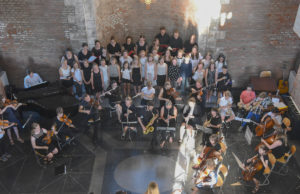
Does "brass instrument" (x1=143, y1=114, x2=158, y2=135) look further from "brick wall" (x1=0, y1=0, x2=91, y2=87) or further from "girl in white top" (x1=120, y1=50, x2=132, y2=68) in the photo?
"brick wall" (x1=0, y1=0, x2=91, y2=87)

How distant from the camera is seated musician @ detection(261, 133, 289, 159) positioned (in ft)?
23.2

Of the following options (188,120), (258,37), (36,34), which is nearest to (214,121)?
(188,120)

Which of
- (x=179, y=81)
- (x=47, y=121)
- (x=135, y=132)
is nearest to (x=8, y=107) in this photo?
(x=47, y=121)

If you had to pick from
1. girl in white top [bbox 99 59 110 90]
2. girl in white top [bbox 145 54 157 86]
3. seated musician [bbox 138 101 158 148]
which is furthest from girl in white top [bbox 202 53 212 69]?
girl in white top [bbox 99 59 110 90]

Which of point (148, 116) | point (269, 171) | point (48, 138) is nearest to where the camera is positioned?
point (269, 171)

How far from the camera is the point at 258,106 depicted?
8.48 m

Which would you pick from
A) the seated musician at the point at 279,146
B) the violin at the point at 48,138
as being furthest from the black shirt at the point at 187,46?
the violin at the point at 48,138

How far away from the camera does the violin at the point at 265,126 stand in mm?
8077

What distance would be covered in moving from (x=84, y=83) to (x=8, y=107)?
2443mm

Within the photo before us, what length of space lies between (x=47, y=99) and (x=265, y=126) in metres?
6.35

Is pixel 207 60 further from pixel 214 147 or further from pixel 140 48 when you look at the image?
pixel 214 147

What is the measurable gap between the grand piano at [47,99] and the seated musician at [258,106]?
5.22m

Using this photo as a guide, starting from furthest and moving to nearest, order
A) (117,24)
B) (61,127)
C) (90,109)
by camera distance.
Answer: (117,24), (90,109), (61,127)

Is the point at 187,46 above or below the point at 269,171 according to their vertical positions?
above
